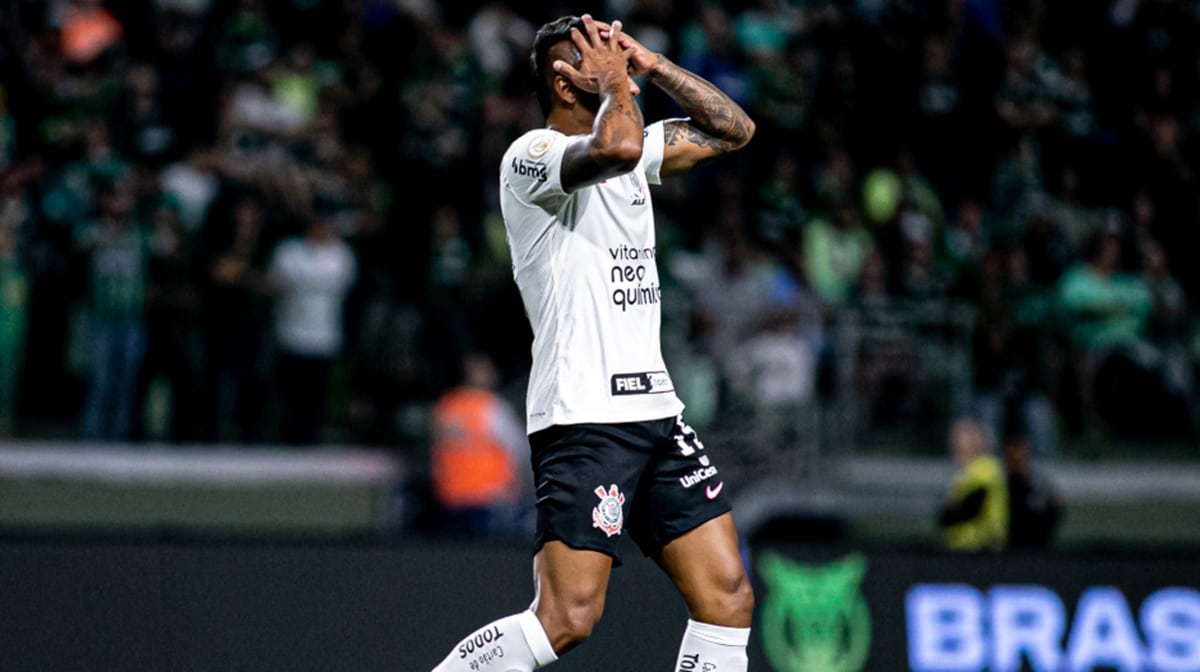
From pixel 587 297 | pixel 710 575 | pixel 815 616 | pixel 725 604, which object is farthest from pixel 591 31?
pixel 815 616

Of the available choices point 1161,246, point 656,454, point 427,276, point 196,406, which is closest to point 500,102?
point 427,276

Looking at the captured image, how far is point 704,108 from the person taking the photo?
5957mm

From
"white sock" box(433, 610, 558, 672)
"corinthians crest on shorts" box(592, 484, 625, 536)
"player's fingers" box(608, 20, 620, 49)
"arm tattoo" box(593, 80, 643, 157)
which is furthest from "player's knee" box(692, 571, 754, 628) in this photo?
"player's fingers" box(608, 20, 620, 49)

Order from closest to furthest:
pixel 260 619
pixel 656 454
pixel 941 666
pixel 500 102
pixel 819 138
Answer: pixel 656 454, pixel 260 619, pixel 941 666, pixel 500 102, pixel 819 138

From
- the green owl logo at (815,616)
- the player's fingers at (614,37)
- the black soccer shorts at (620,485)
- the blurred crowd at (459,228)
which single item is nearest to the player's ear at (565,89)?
the player's fingers at (614,37)

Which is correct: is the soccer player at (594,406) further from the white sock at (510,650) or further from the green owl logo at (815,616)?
the green owl logo at (815,616)

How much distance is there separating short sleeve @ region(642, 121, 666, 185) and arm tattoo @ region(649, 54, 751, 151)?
90mm

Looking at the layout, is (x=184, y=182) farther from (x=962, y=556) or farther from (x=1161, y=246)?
(x=1161, y=246)

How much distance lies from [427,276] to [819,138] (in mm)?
3970

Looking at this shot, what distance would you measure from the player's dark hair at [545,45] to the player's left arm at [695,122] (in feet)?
0.97

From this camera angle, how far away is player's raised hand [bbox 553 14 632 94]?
17.6 ft

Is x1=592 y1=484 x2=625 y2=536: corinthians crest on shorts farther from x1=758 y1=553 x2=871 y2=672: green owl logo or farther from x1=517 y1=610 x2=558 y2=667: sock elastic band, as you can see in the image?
x1=758 y1=553 x2=871 y2=672: green owl logo

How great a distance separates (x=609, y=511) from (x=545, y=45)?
5.25 feet

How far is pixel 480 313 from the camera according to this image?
40.9ft
